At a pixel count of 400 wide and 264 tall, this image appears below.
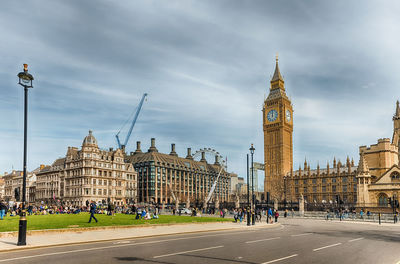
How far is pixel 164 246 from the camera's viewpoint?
60.3 ft

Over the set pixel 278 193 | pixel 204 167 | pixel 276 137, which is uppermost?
pixel 276 137

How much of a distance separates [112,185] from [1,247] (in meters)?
91.2

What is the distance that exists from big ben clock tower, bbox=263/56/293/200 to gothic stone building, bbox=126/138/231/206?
76.2 feet

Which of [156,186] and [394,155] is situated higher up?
[394,155]

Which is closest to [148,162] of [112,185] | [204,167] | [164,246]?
[112,185]

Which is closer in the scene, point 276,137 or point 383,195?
point 383,195

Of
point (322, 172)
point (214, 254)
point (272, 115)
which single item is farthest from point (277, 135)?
point (214, 254)

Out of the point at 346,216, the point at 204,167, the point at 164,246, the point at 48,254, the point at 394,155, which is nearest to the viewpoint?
the point at 48,254

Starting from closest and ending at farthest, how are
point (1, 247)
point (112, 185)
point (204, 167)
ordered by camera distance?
point (1, 247)
point (112, 185)
point (204, 167)

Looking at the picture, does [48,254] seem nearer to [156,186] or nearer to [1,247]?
[1,247]

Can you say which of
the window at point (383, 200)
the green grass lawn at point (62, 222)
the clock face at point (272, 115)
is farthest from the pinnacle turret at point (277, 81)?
the green grass lawn at point (62, 222)

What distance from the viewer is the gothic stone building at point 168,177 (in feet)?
417

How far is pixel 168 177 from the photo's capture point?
134625 millimetres

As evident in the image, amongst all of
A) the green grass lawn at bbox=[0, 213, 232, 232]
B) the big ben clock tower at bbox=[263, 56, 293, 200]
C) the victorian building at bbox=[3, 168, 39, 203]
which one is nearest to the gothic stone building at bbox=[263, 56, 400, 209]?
the big ben clock tower at bbox=[263, 56, 293, 200]
